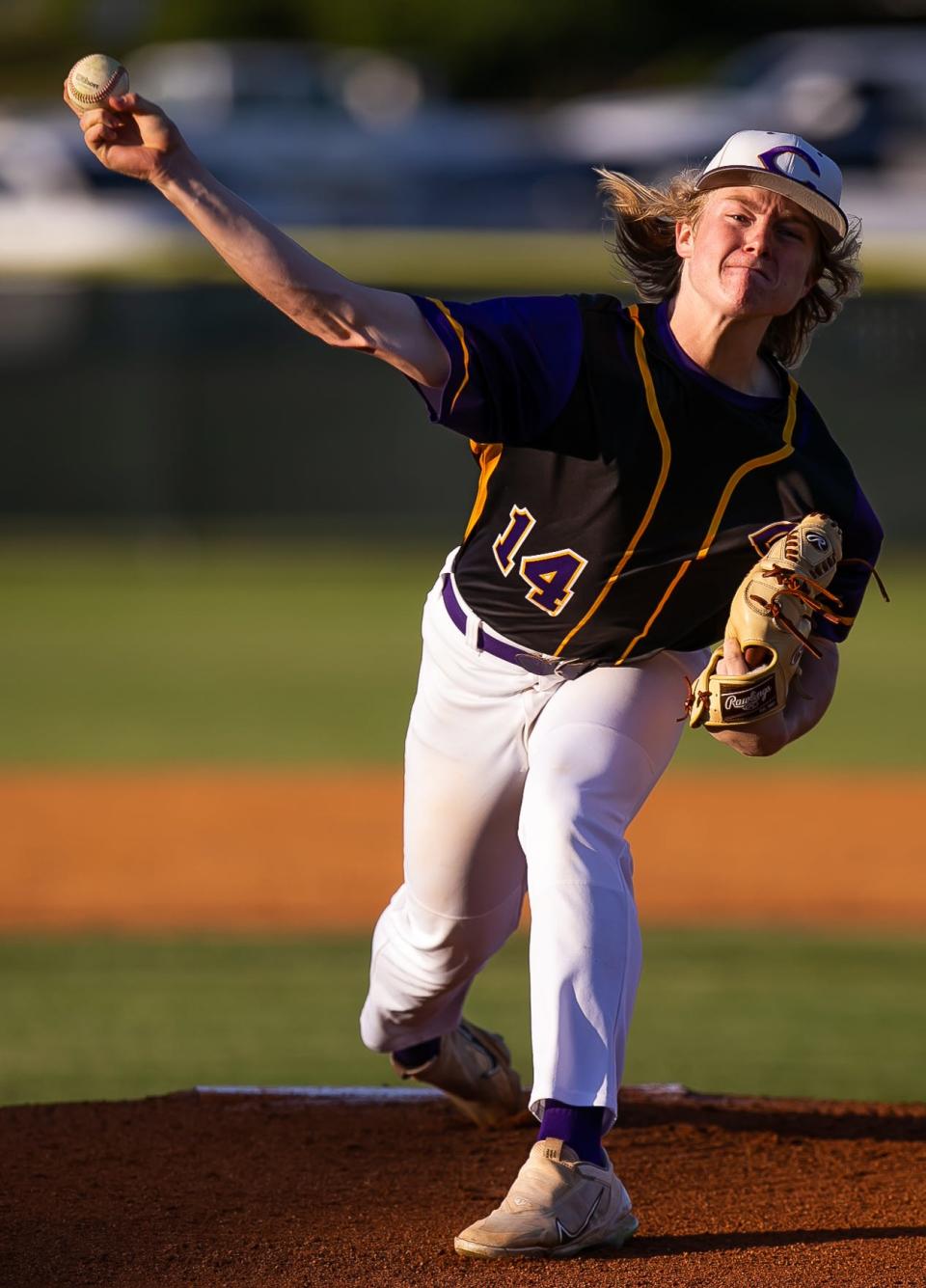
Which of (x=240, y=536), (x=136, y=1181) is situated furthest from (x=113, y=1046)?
(x=240, y=536)

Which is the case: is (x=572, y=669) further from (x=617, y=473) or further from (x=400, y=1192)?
(x=400, y=1192)

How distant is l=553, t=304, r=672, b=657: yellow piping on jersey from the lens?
2.93 m

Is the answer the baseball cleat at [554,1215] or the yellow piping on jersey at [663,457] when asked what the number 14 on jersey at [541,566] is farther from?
the baseball cleat at [554,1215]

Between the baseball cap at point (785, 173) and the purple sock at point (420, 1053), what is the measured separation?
5.42ft

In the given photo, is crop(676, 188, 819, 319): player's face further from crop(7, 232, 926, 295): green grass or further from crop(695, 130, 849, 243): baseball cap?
crop(7, 232, 926, 295): green grass

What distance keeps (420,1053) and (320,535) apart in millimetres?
13542

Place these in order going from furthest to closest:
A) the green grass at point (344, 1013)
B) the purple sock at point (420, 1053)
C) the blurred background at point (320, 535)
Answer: the blurred background at point (320, 535) → the green grass at point (344, 1013) → the purple sock at point (420, 1053)

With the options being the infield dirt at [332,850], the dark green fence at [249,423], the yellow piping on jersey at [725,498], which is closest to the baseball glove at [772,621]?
the yellow piping on jersey at [725,498]

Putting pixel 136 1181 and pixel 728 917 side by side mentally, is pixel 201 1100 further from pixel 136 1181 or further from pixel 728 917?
pixel 728 917

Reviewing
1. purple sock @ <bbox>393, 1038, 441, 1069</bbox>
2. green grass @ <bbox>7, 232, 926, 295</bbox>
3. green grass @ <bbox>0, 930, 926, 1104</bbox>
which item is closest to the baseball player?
purple sock @ <bbox>393, 1038, 441, 1069</bbox>

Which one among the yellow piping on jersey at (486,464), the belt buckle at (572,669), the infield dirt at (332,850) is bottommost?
the infield dirt at (332,850)

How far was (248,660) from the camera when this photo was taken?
38.2 feet

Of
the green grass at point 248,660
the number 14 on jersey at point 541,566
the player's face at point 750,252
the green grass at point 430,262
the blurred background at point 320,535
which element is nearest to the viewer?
the player's face at point 750,252

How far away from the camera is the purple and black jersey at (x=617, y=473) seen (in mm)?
2885
